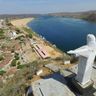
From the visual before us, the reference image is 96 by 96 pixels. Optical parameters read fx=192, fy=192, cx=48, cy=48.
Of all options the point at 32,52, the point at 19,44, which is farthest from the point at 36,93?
the point at 19,44

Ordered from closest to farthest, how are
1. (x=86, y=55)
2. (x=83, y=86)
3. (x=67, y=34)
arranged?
1. (x=86, y=55)
2. (x=83, y=86)
3. (x=67, y=34)

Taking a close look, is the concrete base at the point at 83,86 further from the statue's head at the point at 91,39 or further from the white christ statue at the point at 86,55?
the statue's head at the point at 91,39

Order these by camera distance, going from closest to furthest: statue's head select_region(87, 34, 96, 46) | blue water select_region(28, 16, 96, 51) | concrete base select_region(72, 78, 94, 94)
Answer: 1. statue's head select_region(87, 34, 96, 46)
2. concrete base select_region(72, 78, 94, 94)
3. blue water select_region(28, 16, 96, 51)

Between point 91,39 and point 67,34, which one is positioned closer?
point 91,39

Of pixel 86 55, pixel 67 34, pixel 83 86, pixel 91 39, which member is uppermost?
pixel 91 39

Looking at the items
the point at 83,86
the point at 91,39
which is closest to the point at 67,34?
the point at 83,86

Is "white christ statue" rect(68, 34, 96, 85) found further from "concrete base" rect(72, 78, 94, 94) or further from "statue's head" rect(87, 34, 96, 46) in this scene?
"concrete base" rect(72, 78, 94, 94)

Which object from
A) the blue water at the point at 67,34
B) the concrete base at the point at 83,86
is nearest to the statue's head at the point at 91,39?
the concrete base at the point at 83,86

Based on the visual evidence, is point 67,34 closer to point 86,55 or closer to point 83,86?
point 83,86

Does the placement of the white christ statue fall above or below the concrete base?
above

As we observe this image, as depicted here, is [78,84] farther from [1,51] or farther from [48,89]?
[1,51]

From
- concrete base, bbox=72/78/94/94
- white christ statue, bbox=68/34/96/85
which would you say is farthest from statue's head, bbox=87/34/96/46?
concrete base, bbox=72/78/94/94
